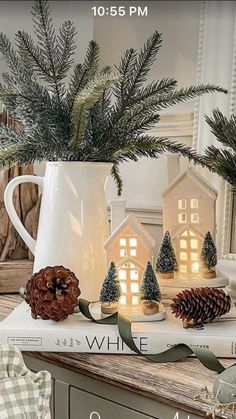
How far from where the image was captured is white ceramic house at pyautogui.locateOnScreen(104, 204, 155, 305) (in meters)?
0.90

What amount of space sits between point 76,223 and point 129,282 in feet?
0.48

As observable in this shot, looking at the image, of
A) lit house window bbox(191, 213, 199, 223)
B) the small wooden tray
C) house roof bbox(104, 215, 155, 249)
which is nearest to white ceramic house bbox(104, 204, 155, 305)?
house roof bbox(104, 215, 155, 249)

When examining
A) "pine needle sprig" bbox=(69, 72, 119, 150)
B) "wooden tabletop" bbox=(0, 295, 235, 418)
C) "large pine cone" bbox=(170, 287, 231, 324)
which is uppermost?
"pine needle sprig" bbox=(69, 72, 119, 150)

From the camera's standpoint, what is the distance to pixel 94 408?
0.77 m

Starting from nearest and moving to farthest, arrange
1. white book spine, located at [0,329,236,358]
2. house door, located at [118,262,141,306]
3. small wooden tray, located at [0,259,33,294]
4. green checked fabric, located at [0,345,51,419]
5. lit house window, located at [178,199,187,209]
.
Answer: green checked fabric, located at [0,345,51,419]
white book spine, located at [0,329,236,358]
house door, located at [118,262,141,306]
lit house window, located at [178,199,187,209]
small wooden tray, located at [0,259,33,294]

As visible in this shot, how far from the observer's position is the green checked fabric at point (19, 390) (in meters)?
0.65

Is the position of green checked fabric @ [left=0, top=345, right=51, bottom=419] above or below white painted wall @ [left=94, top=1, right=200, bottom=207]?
below

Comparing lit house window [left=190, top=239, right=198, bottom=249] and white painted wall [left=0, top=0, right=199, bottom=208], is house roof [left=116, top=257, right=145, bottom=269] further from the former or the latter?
white painted wall [left=0, top=0, right=199, bottom=208]

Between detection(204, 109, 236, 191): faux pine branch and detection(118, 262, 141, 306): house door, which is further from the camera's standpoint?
detection(204, 109, 236, 191): faux pine branch

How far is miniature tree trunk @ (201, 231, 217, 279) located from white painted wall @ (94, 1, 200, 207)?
15.2 inches

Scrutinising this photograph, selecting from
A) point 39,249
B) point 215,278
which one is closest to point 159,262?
point 215,278

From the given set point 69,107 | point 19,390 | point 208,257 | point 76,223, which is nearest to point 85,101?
point 69,107

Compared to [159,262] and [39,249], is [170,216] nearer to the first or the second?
[159,262]

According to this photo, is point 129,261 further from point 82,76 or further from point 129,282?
point 82,76
